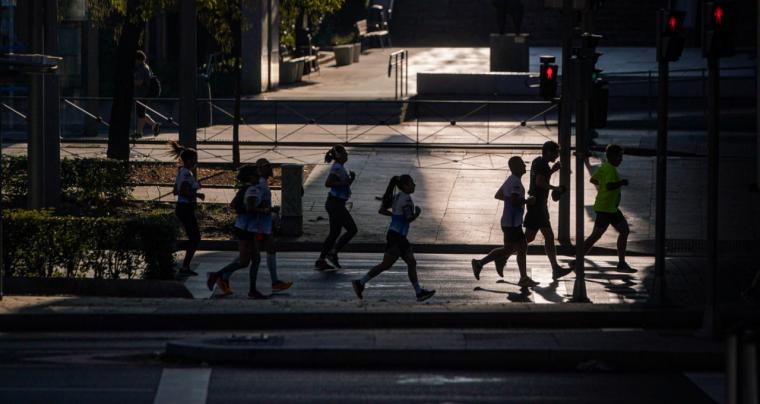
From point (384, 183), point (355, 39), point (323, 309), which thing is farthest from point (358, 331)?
point (355, 39)

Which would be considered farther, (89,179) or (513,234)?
(89,179)

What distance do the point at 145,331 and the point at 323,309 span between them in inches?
75.9

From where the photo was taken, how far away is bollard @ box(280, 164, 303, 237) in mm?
21516

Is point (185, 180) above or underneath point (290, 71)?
underneath

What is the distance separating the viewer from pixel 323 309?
47.7 ft

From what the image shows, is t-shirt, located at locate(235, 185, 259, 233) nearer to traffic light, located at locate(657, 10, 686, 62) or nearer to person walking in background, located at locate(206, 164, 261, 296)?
person walking in background, located at locate(206, 164, 261, 296)

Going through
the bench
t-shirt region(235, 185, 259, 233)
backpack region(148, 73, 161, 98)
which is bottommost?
t-shirt region(235, 185, 259, 233)

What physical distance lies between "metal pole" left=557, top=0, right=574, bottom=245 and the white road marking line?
8.38 metres

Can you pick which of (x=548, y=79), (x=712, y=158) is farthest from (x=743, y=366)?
(x=548, y=79)

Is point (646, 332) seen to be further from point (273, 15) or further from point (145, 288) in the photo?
point (273, 15)

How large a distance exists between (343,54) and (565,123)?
2986 centimetres

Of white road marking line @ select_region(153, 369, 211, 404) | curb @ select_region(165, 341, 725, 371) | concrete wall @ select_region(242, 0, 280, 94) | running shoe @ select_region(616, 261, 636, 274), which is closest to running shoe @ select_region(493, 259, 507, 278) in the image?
running shoe @ select_region(616, 261, 636, 274)

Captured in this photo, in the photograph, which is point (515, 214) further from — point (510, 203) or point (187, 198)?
point (187, 198)

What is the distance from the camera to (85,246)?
16.5m
